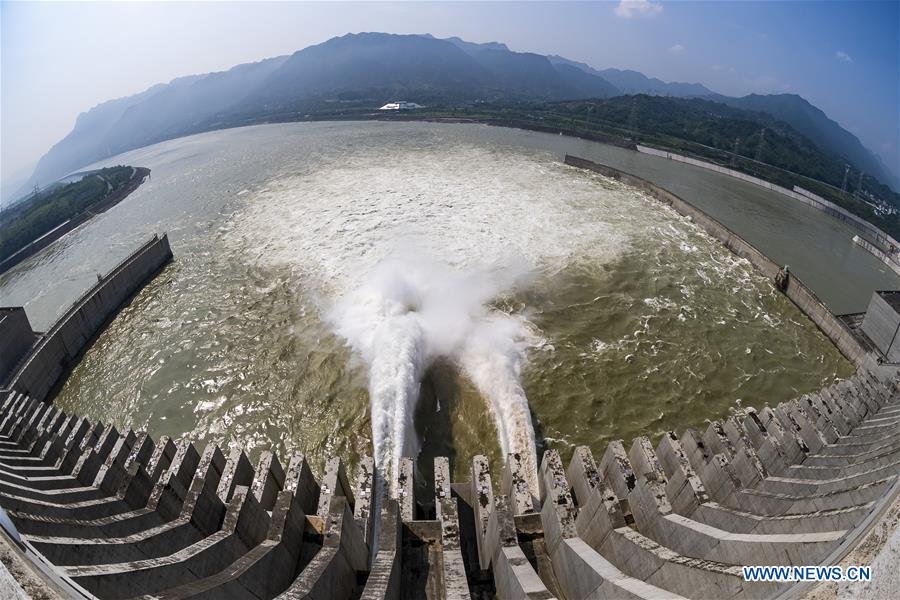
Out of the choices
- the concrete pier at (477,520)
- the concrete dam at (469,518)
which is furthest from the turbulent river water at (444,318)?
the concrete pier at (477,520)

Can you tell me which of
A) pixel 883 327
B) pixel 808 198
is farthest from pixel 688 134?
pixel 883 327

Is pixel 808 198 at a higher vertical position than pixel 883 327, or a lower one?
higher

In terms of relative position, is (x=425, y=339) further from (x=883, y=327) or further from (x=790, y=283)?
(x=790, y=283)

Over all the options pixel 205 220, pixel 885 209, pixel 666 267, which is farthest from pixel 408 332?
pixel 885 209

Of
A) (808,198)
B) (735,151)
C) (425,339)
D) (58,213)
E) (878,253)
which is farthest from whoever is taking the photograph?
(735,151)

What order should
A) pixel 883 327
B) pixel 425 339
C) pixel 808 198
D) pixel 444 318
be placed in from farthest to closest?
pixel 808 198 → pixel 444 318 → pixel 883 327 → pixel 425 339

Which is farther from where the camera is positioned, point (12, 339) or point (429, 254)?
point (429, 254)
